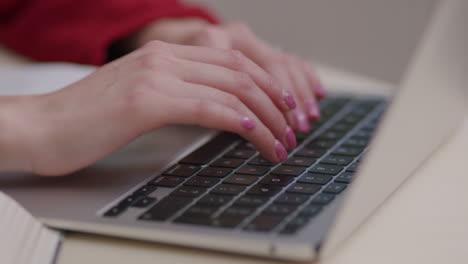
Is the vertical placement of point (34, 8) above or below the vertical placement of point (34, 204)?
above

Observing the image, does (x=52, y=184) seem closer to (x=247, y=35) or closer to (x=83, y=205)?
(x=83, y=205)

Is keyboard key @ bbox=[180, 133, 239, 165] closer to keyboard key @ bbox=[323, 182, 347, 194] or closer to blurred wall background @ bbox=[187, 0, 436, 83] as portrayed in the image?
keyboard key @ bbox=[323, 182, 347, 194]

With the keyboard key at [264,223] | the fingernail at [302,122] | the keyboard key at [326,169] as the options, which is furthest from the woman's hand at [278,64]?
the keyboard key at [264,223]

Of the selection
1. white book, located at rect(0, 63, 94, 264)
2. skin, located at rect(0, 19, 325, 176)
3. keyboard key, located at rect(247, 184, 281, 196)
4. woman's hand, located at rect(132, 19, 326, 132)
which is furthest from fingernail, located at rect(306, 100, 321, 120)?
white book, located at rect(0, 63, 94, 264)

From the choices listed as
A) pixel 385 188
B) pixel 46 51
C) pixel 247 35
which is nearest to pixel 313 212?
pixel 385 188

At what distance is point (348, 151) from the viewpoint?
51 cm

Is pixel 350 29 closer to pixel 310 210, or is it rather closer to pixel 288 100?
pixel 288 100

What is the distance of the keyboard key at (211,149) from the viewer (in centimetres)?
50

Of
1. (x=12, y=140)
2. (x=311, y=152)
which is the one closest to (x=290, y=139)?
(x=311, y=152)

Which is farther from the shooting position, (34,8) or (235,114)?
(34,8)

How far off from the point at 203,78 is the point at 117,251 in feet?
0.55

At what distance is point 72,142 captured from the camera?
0.46 metres

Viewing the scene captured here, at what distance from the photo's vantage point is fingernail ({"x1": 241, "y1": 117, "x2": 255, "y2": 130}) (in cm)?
46

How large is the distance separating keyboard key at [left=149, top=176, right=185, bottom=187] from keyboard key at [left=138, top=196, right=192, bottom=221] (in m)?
0.03
